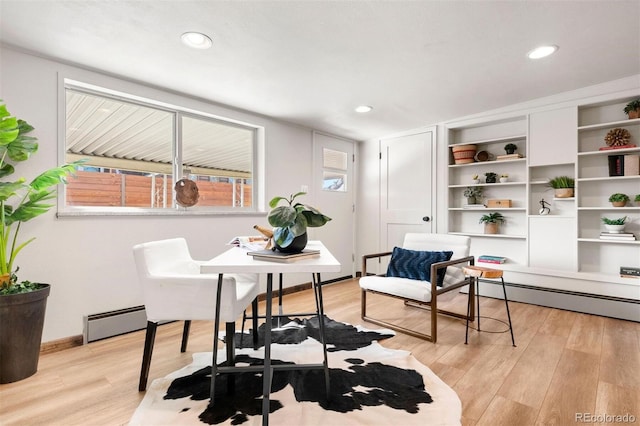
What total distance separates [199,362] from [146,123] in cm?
231

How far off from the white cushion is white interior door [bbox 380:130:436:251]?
1.83 metres

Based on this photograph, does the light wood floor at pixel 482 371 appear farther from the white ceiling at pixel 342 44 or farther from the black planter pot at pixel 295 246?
the white ceiling at pixel 342 44

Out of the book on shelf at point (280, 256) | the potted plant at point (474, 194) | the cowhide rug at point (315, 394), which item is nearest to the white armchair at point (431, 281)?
the cowhide rug at point (315, 394)

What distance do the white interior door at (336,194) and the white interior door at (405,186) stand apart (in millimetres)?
508

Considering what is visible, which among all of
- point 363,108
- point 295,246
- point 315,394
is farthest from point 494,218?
point 295,246

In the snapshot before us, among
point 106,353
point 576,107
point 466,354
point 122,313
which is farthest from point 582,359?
point 122,313

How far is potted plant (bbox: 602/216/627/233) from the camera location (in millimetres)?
3055

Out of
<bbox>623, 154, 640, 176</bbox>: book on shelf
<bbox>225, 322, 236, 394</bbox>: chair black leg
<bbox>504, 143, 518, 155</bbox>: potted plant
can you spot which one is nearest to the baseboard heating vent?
<bbox>225, 322, 236, 394</bbox>: chair black leg

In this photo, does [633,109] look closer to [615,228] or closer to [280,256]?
[615,228]

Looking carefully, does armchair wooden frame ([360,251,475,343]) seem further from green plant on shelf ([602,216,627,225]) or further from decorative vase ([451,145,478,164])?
decorative vase ([451,145,478,164])

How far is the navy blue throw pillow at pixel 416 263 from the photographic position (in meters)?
2.81

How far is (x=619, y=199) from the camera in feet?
10.0

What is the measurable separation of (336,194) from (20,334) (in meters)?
3.74

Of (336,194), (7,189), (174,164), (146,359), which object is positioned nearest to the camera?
(146,359)
